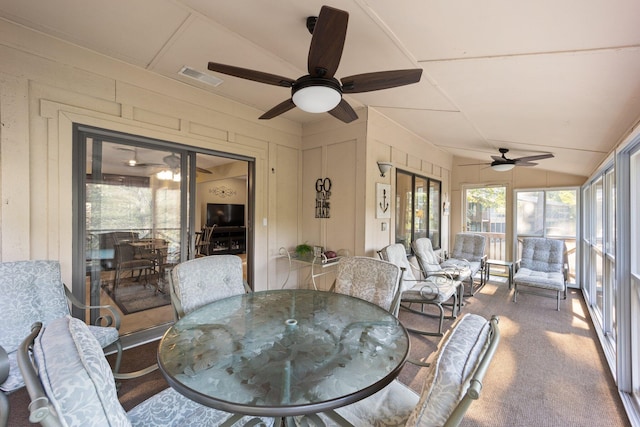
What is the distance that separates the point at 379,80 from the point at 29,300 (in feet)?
10.1

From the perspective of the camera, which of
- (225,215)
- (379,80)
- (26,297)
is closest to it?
(379,80)

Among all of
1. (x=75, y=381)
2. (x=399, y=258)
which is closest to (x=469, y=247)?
(x=399, y=258)

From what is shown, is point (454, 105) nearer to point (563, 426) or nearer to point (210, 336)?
point (563, 426)

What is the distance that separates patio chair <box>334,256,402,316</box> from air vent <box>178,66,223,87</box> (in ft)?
8.13

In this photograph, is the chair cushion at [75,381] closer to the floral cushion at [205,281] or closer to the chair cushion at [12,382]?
the floral cushion at [205,281]

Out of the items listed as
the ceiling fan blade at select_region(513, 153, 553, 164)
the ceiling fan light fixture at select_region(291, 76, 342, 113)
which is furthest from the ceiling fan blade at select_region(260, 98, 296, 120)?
the ceiling fan blade at select_region(513, 153, 553, 164)

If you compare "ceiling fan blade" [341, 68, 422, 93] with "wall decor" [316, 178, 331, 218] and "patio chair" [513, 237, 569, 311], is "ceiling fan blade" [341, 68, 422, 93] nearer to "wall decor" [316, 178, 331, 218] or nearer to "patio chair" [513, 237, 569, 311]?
"wall decor" [316, 178, 331, 218]

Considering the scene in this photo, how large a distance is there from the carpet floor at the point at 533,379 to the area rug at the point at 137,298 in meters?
0.47

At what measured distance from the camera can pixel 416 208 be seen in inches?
204

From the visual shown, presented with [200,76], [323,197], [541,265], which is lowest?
[541,265]

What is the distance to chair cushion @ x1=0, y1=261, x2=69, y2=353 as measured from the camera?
192 centimetres

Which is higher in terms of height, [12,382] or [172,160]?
[172,160]

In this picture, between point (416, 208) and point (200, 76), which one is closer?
point (200, 76)

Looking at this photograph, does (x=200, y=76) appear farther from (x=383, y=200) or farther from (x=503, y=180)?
(x=503, y=180)
